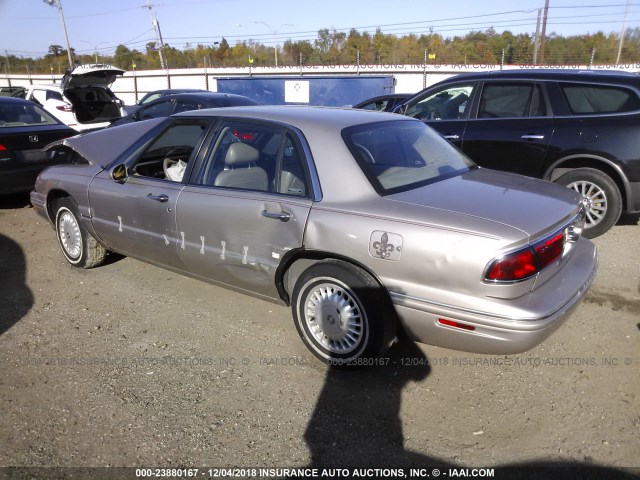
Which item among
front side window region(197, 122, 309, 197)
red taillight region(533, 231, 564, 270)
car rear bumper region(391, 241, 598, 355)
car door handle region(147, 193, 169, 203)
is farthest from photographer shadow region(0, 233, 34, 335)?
red taillight region(533, 231, 564, 270)

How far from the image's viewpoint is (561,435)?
8.20 ft

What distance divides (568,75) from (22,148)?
6967mm

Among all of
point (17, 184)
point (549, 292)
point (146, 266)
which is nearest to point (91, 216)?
point (146, 266)

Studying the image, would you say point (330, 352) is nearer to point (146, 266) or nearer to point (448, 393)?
point (448, 393)

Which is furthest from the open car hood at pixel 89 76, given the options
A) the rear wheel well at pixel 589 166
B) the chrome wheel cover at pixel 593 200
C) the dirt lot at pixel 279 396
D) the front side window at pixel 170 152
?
the chrome wheel cover at pixel 593 200

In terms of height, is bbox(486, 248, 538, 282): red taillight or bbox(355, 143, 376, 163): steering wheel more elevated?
bbox(355, 143, 376, 163): steering wheel

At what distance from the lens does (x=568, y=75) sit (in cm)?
540

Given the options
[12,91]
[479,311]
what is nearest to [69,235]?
[479,311]

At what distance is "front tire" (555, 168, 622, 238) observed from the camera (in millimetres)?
5078

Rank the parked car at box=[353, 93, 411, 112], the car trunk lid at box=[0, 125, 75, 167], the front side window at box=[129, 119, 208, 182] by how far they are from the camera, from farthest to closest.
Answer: the parked car at box=[353, 93, 411, 112] → the car trunk lid at box=[0, 125, 75, 167] → the front side window at box=[129, 119, 208, 182]

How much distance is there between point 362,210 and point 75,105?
411 inches

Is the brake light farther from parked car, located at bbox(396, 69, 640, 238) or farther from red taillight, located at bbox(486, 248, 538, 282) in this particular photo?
parked car, located at bbox(396, 69, 640, 238)

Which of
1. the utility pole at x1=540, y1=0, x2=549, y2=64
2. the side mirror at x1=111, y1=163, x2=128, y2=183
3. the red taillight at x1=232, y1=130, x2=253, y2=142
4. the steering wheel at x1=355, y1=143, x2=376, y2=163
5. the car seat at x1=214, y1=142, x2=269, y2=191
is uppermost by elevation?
the utility pole at x1=540, y1=0, x2=549, y2=64

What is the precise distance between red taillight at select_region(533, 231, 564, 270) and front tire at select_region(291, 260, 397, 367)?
0.83 meters
